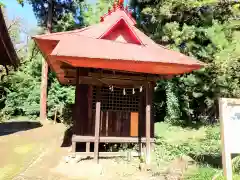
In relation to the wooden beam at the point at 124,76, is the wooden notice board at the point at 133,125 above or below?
below

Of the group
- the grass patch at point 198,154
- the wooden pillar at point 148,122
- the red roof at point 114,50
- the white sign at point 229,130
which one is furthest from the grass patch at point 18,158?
the white sign at point 229,130

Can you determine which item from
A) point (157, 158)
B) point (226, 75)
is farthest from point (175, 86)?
point (157, 158)

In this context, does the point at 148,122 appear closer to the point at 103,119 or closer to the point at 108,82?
the point at 103,119

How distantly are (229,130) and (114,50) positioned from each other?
4143 millimetres

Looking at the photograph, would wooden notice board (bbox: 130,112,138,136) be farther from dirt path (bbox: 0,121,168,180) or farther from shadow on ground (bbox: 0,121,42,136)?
shadow on ground (bbox: 0,121,42,136)

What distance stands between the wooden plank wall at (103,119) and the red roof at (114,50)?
149 cm

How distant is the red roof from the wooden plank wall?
1.49 metres

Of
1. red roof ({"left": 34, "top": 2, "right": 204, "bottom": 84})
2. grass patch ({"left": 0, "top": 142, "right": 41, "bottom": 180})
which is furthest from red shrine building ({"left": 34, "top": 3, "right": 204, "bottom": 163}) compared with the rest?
grass patch ({"left": 0, "top": 142, "right": 41, "bottom": 180})

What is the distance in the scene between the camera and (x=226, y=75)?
14.8m

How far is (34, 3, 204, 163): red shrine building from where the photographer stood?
8242 mm

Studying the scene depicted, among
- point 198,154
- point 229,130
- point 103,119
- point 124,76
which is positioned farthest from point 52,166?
point 229,130

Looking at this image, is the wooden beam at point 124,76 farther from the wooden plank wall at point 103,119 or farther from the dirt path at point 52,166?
Result: the dirt path at point 52,166

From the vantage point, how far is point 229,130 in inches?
225

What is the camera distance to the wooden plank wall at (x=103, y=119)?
9.32m
